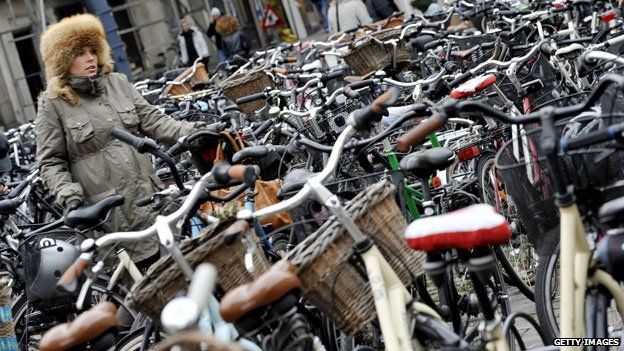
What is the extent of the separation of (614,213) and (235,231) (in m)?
1.38

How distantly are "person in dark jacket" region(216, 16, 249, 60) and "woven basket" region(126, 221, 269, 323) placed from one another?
63.9 feet

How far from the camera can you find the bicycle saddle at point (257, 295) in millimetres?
3889

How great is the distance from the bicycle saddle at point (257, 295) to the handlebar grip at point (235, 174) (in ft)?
1.87

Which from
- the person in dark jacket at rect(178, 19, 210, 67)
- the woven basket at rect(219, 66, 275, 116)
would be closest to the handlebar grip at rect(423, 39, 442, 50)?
the woven basket at rect(219, 66, 275, 116)

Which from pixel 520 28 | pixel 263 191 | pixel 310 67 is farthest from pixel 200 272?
pixel 310 67

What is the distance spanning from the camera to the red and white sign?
92.2 feet

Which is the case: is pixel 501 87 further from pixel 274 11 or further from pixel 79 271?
pixel 274 11

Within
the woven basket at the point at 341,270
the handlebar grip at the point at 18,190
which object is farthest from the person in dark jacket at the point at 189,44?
the woven basket at the point at 341,270

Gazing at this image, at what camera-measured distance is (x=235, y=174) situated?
450 cm

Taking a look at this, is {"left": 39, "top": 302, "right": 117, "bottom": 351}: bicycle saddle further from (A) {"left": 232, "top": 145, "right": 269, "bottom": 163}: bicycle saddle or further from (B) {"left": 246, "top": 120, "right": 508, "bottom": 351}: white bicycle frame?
(A) {"left": 232, "top": 145, "right": 269, "bottom": 163}: bicycle saddle

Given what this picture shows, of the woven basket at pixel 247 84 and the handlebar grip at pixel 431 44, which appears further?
the woven basket at pixel 247 84

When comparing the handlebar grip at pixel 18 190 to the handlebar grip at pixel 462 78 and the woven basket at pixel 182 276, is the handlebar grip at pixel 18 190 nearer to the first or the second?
the handlebar grip at pixel 462 78

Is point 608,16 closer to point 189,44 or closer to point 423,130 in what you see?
point 423,130

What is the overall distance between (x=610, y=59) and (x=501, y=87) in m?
2.60
